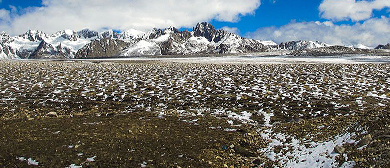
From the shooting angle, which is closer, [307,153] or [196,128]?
[307,153]

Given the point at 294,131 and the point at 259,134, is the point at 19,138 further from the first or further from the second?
the point at 294,131

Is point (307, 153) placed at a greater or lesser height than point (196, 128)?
greater

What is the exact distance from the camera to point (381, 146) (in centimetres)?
670

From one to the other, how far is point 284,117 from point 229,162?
19.6 feet

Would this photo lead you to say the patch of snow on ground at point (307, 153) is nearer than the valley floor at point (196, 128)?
Yes

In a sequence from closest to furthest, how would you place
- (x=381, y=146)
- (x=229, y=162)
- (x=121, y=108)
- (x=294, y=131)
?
(x=381, y=146)
(x=229, y=162)
(x=294, y=131)
(x=121, y=108)

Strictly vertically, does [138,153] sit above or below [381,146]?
below

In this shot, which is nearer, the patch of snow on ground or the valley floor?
the patch of snow on ground

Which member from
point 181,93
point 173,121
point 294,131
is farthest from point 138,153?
point 181,93

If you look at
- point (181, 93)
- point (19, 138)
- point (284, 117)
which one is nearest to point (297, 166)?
point (284, 117)

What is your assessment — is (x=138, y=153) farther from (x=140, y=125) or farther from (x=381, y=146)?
(x=381, y=146)

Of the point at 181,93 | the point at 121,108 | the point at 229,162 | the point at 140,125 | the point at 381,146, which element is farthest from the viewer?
the point at 181,93

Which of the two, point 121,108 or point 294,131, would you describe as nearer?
point 294,131

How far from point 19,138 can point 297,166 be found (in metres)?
9.80
